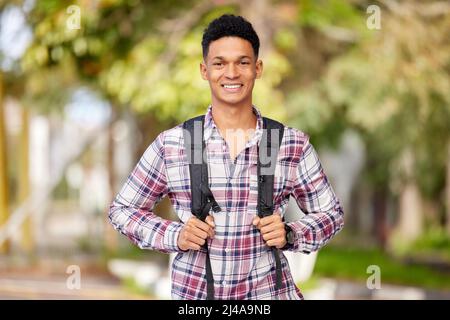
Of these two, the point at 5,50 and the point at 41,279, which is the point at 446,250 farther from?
the point at 5,50

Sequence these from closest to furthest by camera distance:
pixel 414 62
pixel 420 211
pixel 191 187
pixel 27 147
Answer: pixel 191 187 < pixel 414 62 < pixel 27 147 < pixel 420 211

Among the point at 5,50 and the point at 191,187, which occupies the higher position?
the point at 5,50

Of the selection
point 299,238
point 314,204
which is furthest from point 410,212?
point 299,238

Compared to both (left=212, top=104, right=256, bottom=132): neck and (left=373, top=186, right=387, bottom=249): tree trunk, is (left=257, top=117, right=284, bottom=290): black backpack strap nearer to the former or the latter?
(left=212, top=104, right=256, bottom=132): neck

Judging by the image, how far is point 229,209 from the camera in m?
2.26

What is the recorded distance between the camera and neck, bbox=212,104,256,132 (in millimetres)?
2354

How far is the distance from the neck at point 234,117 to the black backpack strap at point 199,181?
0.27 ft

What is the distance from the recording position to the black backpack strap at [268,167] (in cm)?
224

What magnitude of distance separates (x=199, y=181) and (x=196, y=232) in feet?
0.50

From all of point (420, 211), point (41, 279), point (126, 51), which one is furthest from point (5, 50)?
point (420, 211)

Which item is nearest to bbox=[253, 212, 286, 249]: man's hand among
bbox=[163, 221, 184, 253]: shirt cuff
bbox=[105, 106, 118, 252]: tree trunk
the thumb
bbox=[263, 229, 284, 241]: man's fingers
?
bbox=[263, 229, 284, 241]: man's fingers

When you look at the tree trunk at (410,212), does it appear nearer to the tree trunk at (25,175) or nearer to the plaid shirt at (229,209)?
the tree trunk at (25,175)

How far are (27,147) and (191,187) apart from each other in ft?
41.8

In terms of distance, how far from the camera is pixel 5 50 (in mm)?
10719
